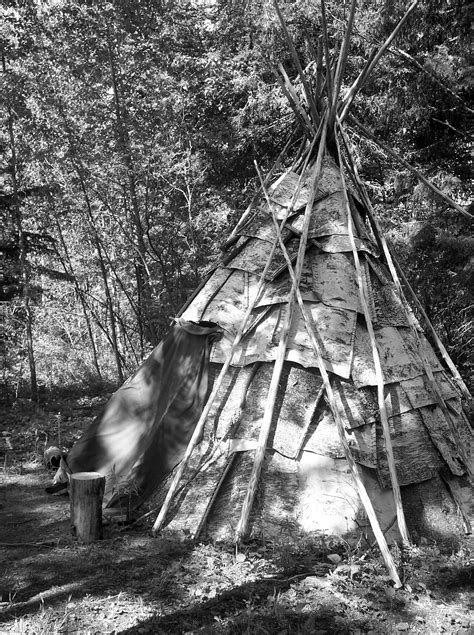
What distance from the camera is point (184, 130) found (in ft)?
35.7

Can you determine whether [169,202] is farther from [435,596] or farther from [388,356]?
[435,596]

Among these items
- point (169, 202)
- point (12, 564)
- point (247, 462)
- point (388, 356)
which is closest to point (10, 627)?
point (12, 564)

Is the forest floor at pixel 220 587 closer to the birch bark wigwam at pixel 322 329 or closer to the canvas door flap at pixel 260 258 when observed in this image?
the birch bark wigwam at pixel 322 329

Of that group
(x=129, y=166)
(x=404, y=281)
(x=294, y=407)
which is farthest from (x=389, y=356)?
(x=129, y=166)

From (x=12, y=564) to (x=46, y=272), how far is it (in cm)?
679

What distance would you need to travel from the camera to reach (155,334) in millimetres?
11859

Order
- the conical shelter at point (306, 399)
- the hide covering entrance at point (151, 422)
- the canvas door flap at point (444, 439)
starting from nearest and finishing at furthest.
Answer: the conical shelter at point (306, 399), the canvas door flap at point (444, 439), the hide covering entrance at point (151, 422)

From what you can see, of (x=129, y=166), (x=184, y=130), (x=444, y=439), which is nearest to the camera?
(x=444, y=439)

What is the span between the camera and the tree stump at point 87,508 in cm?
421

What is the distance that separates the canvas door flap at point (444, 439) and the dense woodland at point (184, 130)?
3.06 m

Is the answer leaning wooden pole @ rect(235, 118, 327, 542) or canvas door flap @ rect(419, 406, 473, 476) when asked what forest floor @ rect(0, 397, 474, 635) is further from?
canvas door flap @ rect(419, 406, 473, 476)

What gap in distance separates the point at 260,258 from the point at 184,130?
665 cm

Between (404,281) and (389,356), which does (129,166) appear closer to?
(404,281)

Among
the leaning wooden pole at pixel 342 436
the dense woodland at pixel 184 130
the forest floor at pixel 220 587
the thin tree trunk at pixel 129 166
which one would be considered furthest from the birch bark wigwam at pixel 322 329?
the thin tree trunk at pixel 129 166
